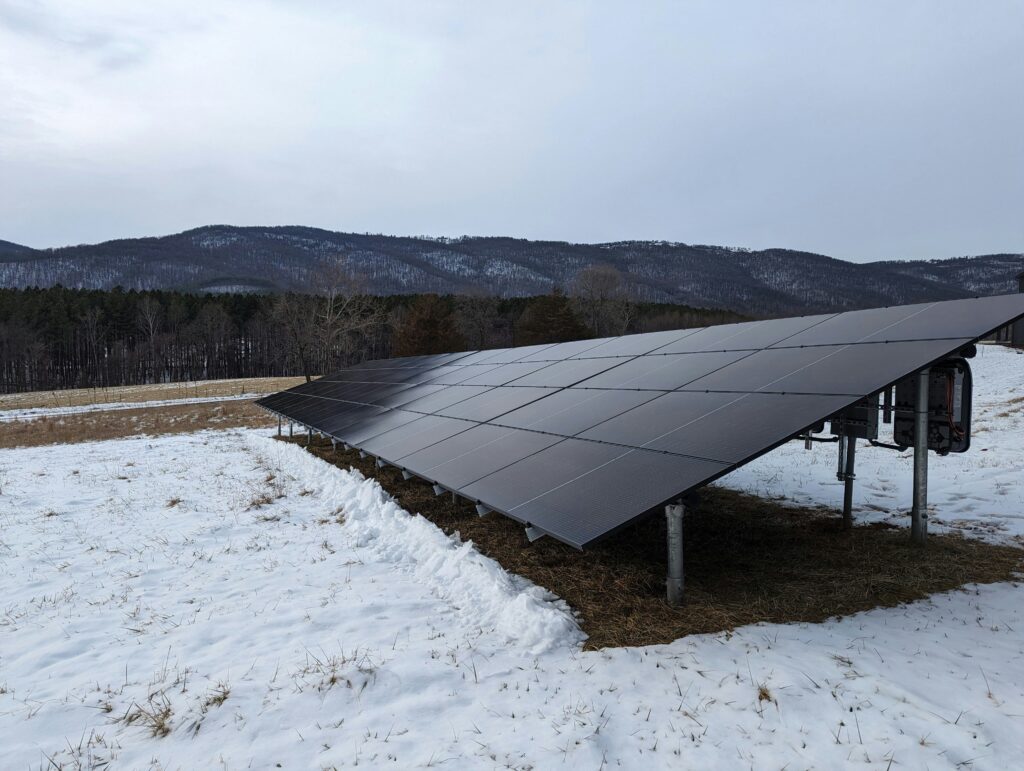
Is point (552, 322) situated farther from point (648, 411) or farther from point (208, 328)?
point (208, 328)

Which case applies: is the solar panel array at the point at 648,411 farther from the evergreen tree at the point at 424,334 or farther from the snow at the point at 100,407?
the evergreen tree at the point at 424,334

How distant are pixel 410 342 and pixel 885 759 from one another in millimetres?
53586

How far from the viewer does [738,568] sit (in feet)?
22.3

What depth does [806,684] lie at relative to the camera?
4070 millimetres

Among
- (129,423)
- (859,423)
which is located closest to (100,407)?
(129,423)

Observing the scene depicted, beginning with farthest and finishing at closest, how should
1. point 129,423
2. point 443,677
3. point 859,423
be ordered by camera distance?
point 129,423
point 859,423
point 443,677

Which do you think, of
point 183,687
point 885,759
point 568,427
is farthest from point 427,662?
point 568,427

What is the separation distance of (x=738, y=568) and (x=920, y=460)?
292cm

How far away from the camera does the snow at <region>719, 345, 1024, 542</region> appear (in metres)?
9.13

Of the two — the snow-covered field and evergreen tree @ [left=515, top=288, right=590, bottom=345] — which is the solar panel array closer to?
the snow-covered field

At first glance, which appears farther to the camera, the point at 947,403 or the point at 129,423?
the point at 129,423

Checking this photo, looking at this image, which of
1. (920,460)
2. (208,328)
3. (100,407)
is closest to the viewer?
(920,460)

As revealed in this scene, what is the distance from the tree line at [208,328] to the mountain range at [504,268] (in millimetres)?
12114

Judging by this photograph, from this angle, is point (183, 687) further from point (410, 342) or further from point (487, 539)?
point (410, 342)
